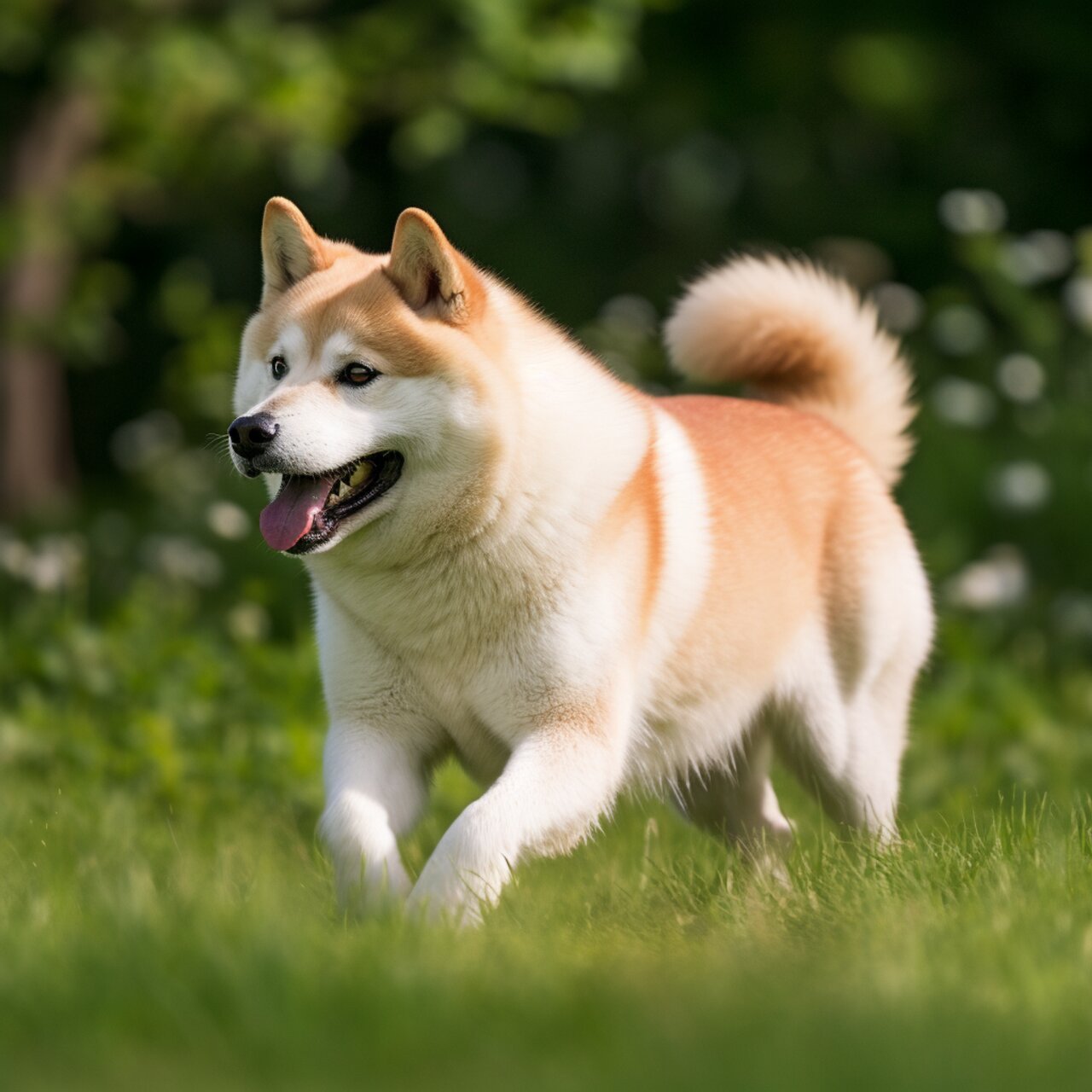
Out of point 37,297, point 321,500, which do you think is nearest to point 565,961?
point 321,500

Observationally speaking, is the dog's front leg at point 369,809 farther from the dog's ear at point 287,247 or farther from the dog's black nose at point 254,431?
the dog's ear at point 287,247

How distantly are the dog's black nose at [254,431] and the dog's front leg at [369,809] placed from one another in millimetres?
634

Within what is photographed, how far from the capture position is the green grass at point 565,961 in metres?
2.23

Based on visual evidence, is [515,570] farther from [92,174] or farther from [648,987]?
[92,174]

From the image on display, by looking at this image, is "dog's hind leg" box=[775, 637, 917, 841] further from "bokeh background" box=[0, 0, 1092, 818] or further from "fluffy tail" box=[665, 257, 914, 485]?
"fluffy tail" box=[665, 257, 914, 485]

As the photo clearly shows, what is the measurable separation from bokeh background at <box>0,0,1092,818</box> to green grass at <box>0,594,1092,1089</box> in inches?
30.0

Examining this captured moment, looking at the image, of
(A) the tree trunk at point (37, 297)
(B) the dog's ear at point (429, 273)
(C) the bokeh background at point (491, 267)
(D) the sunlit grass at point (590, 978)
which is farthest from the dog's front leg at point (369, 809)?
(A) the tree trunk at point (37, 297)

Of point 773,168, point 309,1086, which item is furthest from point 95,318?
point 773,168

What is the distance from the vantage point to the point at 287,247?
3631 millimetres

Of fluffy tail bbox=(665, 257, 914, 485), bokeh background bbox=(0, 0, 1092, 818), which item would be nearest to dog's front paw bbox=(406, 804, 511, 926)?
bokeh background bbox=(0, 0, 1092, 818)

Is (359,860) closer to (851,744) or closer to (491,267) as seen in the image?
(851,744)

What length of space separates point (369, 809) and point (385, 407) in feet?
2.53

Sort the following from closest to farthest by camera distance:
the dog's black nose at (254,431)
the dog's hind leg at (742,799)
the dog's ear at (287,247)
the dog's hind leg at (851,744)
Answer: the dog's black nose at (254,431) → the dog's ear at (287,247) → the dog's hind leg at (851,744) → the dog's hind leg at (742,799)

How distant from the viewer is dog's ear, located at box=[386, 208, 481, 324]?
3311 mm
